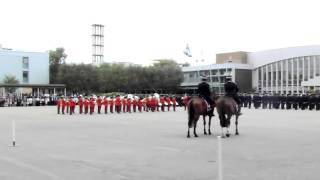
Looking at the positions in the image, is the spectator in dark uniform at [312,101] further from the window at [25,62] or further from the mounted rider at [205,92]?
the window at [25,62]

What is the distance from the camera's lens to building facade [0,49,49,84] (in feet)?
344

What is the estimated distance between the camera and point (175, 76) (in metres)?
103

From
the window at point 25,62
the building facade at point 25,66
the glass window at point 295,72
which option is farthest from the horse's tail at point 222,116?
the window at point 25,62

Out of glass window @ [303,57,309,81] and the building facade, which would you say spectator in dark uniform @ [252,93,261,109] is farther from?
the building facade

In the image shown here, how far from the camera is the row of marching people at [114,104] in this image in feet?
125

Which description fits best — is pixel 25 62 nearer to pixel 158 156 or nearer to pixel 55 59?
pixel 55 59

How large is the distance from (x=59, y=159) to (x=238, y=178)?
16.4ft

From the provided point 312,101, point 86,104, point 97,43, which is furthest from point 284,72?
point 86,104

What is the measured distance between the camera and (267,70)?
10956cm

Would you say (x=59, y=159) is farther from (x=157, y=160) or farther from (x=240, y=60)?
(x=240, y=60)

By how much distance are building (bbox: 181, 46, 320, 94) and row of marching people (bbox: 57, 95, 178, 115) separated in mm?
61453

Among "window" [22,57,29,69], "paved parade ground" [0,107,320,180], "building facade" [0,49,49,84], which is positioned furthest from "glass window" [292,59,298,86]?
"paved parade ground" [0,107,320,180]

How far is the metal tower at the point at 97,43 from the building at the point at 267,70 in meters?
40.5

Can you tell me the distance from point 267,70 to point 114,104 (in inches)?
2965
